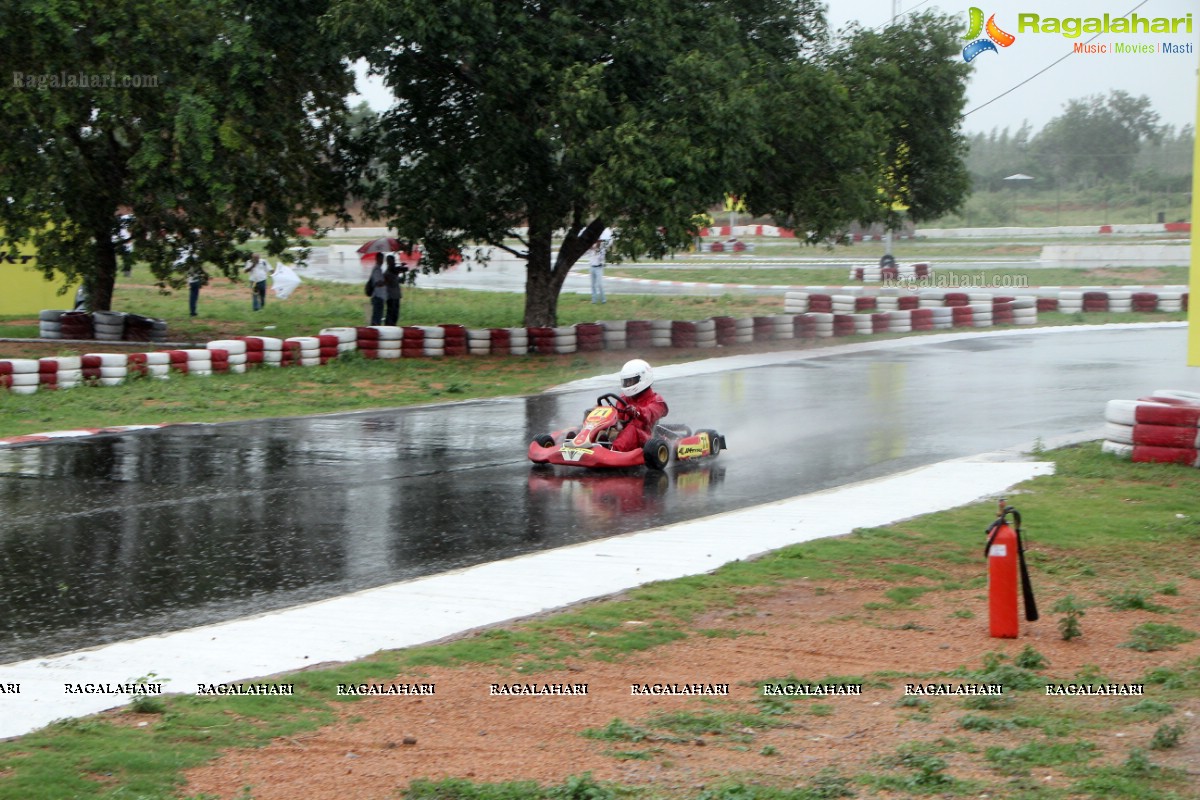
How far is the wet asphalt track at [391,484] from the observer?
8.67m

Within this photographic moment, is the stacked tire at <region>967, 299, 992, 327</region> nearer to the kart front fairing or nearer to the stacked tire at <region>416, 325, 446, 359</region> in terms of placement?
the stacked tire at <region>416, 325, 446, 359</region>

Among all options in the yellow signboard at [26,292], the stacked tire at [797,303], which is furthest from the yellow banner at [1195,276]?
the yellow signboard at [26,292]

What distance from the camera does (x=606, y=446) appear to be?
13.3 metres

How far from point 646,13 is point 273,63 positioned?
6636 mm

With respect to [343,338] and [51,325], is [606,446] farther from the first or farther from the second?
[51,325]

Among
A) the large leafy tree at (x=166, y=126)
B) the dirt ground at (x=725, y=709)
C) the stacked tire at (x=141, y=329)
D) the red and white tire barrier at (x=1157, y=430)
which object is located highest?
the large leafy tree at (x=166, y=126)

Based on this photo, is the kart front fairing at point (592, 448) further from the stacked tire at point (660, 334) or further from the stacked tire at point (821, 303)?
the stacked tire at point (821, 303)

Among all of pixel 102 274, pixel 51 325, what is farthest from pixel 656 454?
pixel 51 325

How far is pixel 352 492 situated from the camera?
11969 mm

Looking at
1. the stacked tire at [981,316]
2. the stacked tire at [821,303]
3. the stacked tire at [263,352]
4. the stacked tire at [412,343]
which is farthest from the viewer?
the stacked tire at [821,303]

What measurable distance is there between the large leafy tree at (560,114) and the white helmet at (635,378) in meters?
8.19

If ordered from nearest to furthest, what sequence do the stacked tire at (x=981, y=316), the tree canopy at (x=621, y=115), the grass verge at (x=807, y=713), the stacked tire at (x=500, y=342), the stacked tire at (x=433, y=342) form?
the grass verge at (x=807, y=713), the tree canopy at (x=621, y=115), the stacked tire at (x=433, y=342), the stacked tire at (x=500, y=342), the stacked tire at (x=981, y=316)

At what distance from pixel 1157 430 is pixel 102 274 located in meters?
19.8

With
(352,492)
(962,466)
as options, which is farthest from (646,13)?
(352,492)
